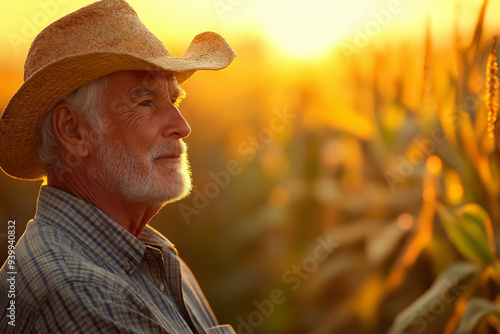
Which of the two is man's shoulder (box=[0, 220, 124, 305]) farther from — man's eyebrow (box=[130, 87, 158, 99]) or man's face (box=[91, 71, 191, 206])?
man's eyebrow (box=[130, 87, 158, 99])

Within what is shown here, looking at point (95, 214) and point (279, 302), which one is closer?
point (95, 214)

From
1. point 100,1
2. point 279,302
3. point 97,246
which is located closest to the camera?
point 97,246

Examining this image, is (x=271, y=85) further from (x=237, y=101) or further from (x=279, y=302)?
(x=279, y=302)

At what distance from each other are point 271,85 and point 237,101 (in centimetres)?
21

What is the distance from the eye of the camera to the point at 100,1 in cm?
138

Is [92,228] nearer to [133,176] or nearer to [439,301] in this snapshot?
→ [133,176]

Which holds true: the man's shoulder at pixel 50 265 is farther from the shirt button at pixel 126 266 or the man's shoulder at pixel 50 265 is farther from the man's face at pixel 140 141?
the man's face at pixel 140 141

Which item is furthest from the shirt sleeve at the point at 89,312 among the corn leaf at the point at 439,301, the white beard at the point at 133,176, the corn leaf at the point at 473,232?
the corn leaf at the point at 473,232

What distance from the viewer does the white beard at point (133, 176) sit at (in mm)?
1365

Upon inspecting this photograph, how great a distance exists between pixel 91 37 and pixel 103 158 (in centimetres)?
31

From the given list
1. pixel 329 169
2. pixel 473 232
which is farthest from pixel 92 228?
pixel 329 169

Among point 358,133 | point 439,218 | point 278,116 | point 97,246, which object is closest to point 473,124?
point 439,218

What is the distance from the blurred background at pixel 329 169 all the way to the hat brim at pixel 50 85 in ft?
2.73

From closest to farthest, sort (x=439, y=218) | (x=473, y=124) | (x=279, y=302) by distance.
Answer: (x=473, y=124), (x=439, y=218), (x=279, y=302)
